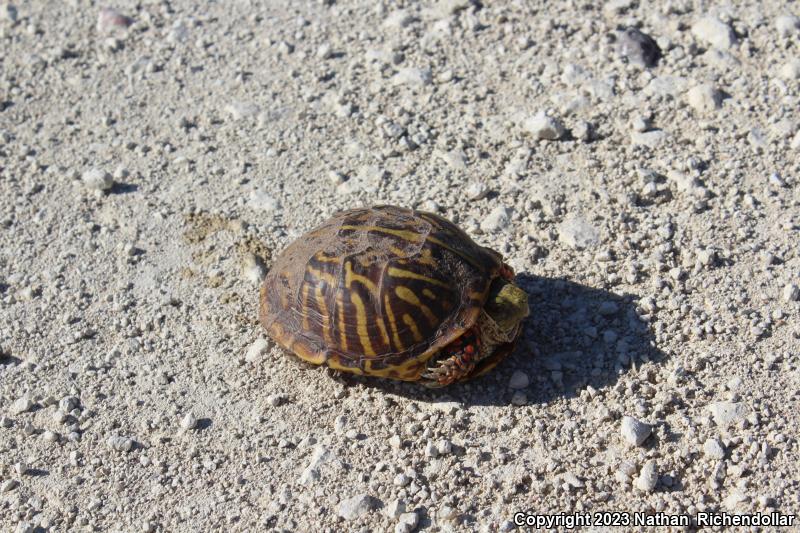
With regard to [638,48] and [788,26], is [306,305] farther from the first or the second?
[788,26]

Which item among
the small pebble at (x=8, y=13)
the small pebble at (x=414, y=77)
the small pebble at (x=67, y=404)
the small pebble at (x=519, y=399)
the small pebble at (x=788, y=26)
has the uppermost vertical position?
the small pebble at (x=8, y=13)

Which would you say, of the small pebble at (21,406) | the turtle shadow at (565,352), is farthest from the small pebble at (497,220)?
the small pebble at (21,406)

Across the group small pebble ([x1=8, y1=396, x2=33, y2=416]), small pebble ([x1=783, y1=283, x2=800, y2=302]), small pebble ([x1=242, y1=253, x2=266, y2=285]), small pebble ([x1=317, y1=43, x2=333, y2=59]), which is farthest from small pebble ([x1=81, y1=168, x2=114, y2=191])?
small pebble ([x1=783, y1=283, x2=800, y2=302])

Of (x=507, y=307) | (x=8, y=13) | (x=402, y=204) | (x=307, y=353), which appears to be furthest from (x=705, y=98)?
(x=8, y=13)

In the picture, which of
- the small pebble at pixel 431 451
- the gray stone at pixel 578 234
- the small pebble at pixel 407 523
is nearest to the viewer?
the small pebble at pixel 407 523

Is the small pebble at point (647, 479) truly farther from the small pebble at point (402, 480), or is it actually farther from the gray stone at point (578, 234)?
the gray stone at point (578, 234)

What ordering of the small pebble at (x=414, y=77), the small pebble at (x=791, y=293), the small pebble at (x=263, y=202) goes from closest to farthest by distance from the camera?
1. the small pebble at (x=791, y=293)
2. the small pebble at (x=263, y=202)
3. the small pebble at (x=414, y=77)

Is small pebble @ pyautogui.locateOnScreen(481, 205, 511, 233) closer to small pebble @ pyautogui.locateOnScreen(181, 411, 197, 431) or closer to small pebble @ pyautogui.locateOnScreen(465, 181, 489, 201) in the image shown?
small pebble @ pyautogui.locateOnScreen(465, 181, 489, 201)
